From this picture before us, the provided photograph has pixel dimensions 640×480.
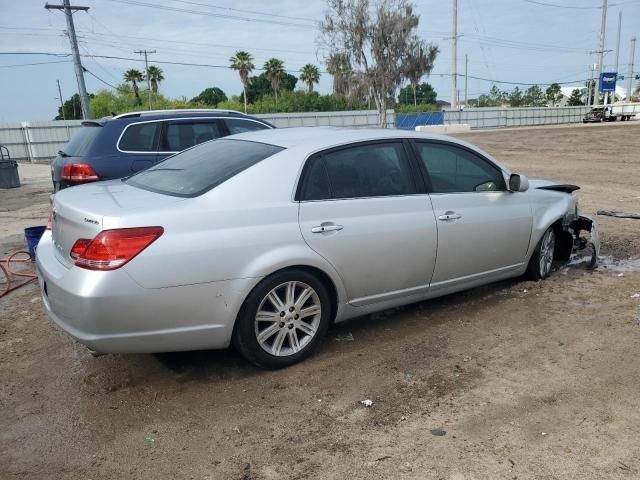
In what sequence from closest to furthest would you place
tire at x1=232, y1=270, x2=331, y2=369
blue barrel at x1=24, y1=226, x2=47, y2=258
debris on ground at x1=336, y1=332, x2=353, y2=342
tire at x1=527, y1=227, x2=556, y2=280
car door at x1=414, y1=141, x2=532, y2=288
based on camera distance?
tire at x1=232, y1=270, x2=331, y2=369 < debris on ground at x1=336, y1=332, x2=353, y2=342 < car door at x1=414, y1=141, x2=532, y2=288 < tire at x1=527, y1=227, x2=556, y2=280 < blue barrel at x1=24, y1=226, x2=47, y2=258

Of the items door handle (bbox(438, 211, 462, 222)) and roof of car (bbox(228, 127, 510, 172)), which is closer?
roof of car (bbox(228, 127, 510, 172))

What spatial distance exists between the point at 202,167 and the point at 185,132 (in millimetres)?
3788

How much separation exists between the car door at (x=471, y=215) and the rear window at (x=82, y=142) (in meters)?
4.59

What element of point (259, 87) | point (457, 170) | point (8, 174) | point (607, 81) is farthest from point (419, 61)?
point (259, 87)

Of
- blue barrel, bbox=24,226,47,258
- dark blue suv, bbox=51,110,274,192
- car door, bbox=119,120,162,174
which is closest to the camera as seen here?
blue barrel, bbox=24,226,47,258

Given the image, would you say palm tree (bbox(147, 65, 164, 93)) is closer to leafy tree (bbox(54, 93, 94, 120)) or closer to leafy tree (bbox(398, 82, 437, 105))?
leafy tree (bbox(54, 93, 94, 120))

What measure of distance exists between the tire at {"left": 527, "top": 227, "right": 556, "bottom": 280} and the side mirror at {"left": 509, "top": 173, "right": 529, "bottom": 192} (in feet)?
2.19

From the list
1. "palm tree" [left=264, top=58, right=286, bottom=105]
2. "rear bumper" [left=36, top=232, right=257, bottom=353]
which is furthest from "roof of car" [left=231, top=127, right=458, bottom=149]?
"palm tree" [left=264, top=58, right=286, bottom=105]

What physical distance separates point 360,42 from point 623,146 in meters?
18.1

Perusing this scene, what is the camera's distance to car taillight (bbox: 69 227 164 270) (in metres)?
3.12

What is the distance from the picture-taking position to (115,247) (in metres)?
3.13

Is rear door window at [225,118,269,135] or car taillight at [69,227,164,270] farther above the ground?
rear door window at [225,118,269,135]

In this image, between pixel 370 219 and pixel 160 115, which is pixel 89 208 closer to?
pixel 370 219

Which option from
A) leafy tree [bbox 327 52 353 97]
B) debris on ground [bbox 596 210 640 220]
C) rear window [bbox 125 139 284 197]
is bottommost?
debris on ground [bbox 596 210 640 220]
